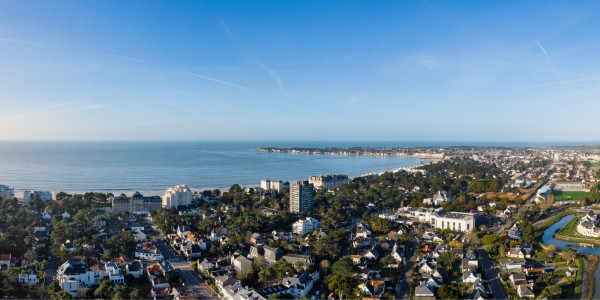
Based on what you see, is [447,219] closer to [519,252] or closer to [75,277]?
[519,252]

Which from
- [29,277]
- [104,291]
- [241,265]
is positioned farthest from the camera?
[241,265]

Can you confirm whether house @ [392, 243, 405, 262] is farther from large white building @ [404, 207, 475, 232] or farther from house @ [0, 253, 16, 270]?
house @ [0, 253, 16, 270]

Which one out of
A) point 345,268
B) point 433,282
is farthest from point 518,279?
point 345,268

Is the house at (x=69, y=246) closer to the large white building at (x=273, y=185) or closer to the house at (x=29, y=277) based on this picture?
the house at (x=29, y=277)

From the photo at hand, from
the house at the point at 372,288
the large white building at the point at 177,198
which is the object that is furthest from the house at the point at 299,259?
the large white building at the point at 177,198

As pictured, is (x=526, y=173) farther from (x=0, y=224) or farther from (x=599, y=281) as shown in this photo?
(x=0, y=224)

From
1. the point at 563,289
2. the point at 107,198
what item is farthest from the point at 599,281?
the point at 107,198
